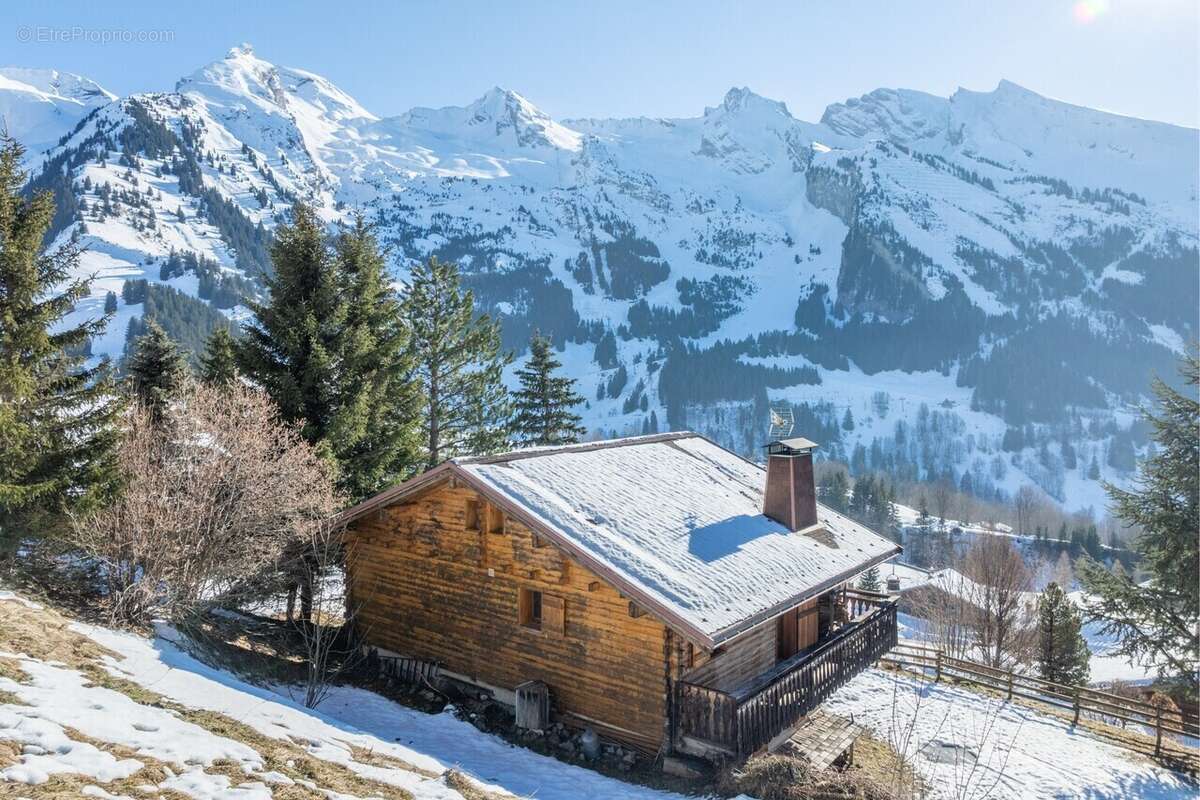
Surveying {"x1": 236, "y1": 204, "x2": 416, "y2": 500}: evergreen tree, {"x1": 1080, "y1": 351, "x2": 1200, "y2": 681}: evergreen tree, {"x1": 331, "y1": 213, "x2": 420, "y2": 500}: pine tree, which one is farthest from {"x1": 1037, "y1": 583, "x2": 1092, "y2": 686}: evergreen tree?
{"x1": 236, "y1": 204, "x2": 416, "y2": 500}: evergreen tree

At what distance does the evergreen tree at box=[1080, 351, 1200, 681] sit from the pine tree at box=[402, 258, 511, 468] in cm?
2497

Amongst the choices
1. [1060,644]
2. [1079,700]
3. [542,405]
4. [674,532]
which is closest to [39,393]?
[674,532]

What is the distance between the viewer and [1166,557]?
72.1 feet

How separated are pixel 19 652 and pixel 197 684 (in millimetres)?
2362

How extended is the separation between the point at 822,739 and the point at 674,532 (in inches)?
214

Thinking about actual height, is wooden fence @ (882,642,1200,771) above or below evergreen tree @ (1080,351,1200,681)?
below

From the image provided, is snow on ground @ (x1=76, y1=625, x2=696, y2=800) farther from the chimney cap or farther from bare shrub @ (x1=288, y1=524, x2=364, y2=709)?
the chimney cap

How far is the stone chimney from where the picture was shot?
739 inches

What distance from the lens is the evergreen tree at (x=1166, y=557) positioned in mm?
21641

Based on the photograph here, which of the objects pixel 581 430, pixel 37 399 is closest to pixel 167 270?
pixel 581 430

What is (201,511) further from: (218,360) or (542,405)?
(542,405)

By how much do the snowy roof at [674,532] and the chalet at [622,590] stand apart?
51 mm

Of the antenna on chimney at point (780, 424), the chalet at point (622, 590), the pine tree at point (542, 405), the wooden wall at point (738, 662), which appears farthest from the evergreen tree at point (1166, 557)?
the pine tree at point (542, 405)

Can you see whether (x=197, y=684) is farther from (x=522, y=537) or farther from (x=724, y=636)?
(x=724, y=636)
